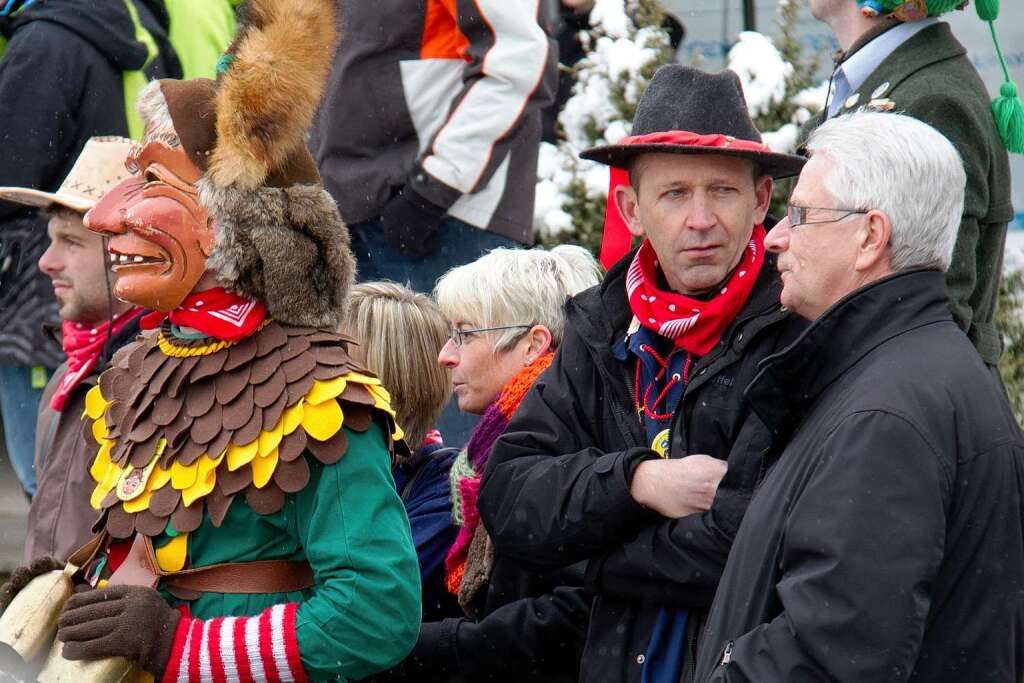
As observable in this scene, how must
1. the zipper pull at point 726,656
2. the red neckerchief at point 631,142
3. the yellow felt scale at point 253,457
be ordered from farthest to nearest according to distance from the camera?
1. the red neckerchief at point 631,142
2. the yellow felt scale at point 253,457
3. the zipper pull at point 726,656

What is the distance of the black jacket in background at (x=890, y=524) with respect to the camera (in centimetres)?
246

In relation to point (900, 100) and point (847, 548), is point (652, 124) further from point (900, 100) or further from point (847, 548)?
point (847, 548)

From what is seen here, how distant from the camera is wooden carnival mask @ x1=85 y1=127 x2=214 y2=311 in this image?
10.6 feet

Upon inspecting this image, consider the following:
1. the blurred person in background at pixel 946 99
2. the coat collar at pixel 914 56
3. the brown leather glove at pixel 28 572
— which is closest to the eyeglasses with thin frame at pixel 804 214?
the blurred person in background at pixel 946 99

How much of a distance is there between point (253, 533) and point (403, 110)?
254cm

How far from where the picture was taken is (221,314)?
10.6 feet

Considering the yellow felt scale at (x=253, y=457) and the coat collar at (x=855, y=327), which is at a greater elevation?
the coat collar at (x=855, y=327)

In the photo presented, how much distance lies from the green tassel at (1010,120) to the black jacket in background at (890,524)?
160 centimetres

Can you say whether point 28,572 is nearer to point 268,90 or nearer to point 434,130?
point 268,90

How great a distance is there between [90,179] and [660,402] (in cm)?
181

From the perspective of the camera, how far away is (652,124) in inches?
143

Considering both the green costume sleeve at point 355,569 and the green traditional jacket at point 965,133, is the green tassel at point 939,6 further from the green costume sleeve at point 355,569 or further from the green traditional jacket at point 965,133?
the green costume sleeve at point 355,569

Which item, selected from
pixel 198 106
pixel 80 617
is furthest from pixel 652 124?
pixel 80 617

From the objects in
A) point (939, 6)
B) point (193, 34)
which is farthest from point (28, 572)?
point (193, 34)
